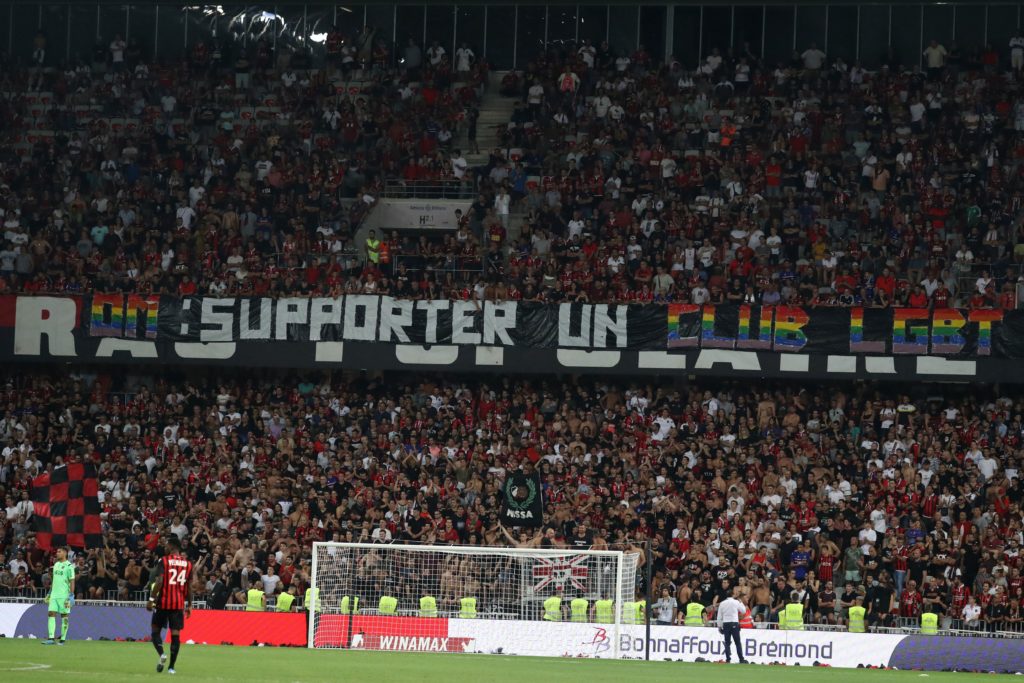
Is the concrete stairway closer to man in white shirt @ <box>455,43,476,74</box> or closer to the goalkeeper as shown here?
man in white shirt @ <box>455,43,476,74</box>

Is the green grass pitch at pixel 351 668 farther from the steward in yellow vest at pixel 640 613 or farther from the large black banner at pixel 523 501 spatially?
the large black banner at pixel 523 501

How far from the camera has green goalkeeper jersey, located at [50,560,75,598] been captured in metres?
27.7

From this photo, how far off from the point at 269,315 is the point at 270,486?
468 centimetres

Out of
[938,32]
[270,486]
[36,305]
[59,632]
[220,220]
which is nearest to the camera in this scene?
[59,632]

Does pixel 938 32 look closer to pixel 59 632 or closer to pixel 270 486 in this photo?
pixel 270 486

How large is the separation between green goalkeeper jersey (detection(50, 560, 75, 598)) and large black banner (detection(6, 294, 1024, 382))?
39.4ft

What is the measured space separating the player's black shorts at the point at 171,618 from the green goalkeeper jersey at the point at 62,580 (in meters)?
7.38

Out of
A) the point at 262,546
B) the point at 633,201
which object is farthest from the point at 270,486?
the point at 633,201

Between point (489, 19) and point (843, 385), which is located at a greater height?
point (489, 19)

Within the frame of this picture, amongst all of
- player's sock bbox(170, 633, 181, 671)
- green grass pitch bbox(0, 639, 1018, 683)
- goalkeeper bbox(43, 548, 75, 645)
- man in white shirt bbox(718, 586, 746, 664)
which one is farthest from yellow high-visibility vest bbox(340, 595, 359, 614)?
player's sock bbox(170, 633, 181, 671)

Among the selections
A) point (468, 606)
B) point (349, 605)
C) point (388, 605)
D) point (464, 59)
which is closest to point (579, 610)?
point (468, 606)

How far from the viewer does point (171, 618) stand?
68.4ft

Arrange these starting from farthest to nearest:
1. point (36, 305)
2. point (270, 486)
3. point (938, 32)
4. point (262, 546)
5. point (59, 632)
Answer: point (938, 32) → point (36, 305) → point (270, 486) → point (262, 546) → point (59, 632)

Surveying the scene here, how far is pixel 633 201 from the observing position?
4144cm
